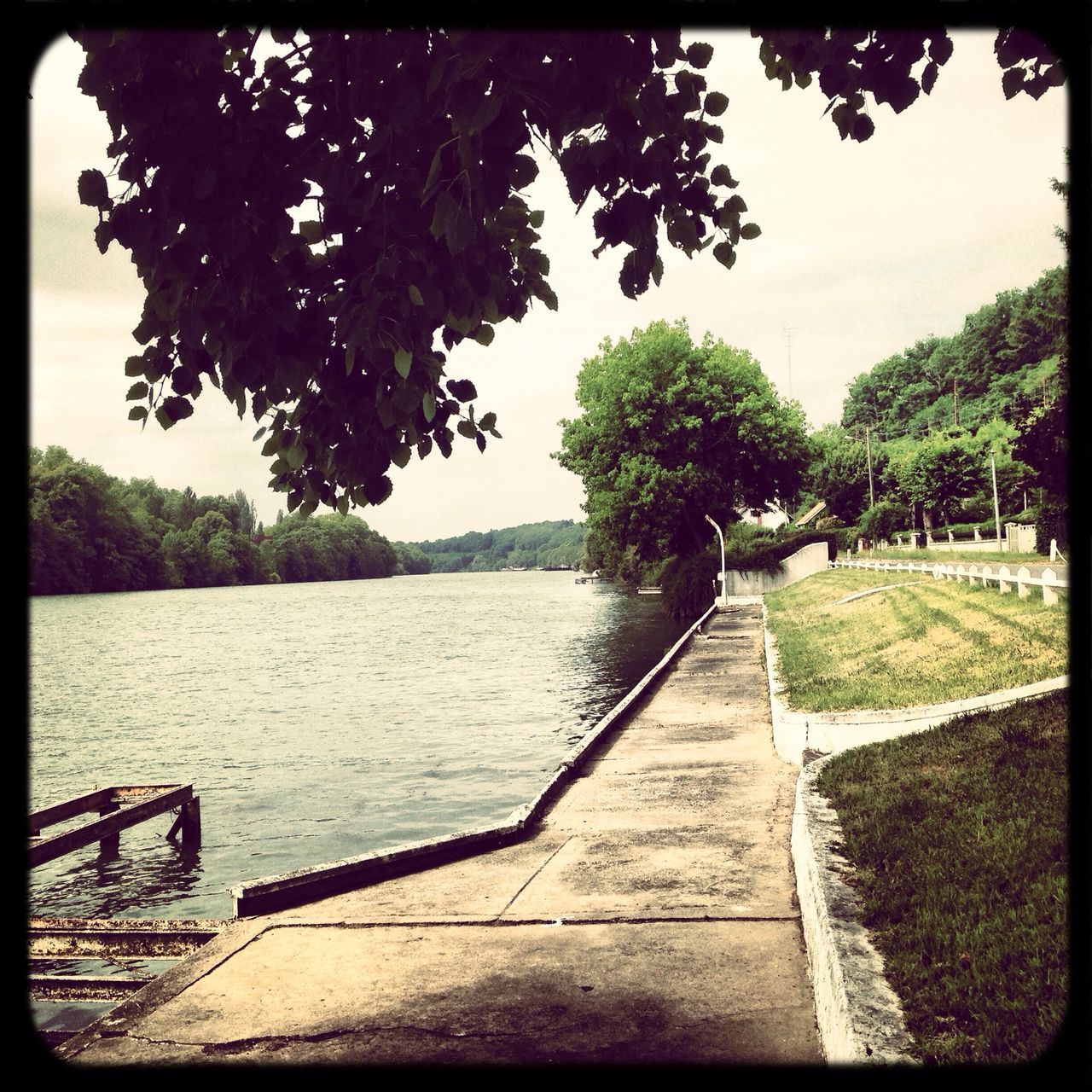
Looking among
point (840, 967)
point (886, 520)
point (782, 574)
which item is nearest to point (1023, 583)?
point (840, 967)

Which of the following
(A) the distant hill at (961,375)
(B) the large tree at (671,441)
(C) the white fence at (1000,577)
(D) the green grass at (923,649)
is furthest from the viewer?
(A) the distant hill at (961,375)

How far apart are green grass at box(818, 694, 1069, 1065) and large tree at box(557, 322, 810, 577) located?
39.8 metres

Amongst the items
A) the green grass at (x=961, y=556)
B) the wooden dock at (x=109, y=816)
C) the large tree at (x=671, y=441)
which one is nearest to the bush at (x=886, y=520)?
the green grass at (x=961, y=556)

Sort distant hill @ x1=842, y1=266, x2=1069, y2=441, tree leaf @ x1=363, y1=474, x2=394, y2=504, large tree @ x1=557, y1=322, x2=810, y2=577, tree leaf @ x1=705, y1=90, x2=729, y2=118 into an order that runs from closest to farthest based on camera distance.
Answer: tree leaf @ x1=705, y1=90, x2=729, y2=118
tree leaf @ x1=363, y1=474, x2=394, y2=504
large tree @ x1=557, y1=322, x2=810, y2=577
distant hill @ x1=842, y1=266, x2=1069, y2=441

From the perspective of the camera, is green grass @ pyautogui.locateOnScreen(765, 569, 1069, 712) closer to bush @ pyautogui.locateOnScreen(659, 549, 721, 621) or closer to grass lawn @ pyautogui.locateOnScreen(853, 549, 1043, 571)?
grass lawn @ pyautogui.locateOnScreen(853, 549, 1043, 571)

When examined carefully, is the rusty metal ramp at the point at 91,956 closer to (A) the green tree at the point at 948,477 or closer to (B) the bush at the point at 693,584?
(B) the bush at the point at 693,584

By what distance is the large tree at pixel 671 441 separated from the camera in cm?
4778

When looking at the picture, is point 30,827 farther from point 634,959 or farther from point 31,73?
point 31,73

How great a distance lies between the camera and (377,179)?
416 centimetres

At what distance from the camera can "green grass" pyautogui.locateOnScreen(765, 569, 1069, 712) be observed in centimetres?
1015

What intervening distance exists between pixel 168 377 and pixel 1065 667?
317 inches

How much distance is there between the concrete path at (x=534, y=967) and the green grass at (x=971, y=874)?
62cm

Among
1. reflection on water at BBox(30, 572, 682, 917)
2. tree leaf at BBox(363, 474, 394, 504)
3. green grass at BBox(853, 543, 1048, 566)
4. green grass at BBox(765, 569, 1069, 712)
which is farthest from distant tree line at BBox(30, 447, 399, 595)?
tree leaf at BBox(363, 474, 394, 504)

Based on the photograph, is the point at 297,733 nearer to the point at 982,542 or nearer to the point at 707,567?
the point at 707,567
